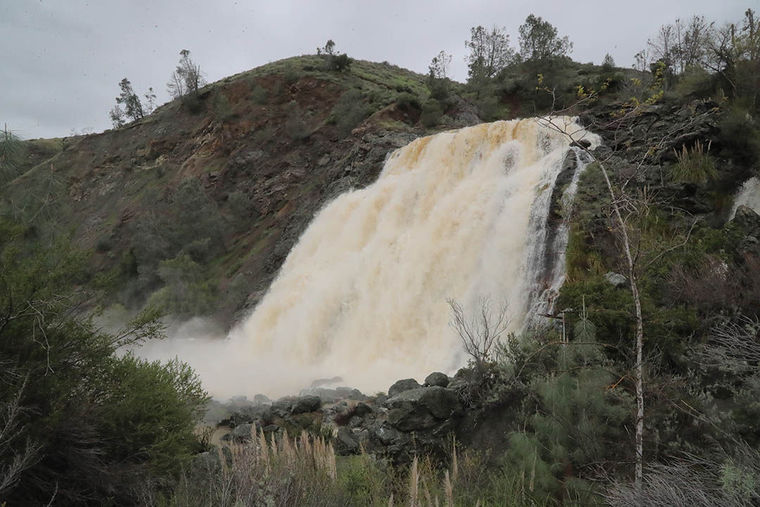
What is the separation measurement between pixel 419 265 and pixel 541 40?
2727 cm

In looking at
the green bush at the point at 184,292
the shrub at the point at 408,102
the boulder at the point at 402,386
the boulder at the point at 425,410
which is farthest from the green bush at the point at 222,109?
the boulder at the point at 425,410

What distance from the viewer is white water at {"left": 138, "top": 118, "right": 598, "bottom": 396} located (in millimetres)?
11930

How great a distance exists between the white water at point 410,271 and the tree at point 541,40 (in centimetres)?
1858

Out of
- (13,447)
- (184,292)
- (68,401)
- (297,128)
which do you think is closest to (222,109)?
(297,128)

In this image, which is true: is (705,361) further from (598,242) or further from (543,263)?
(543,263)

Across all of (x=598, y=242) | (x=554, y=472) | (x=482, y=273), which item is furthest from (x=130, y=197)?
(x=554, y=472)

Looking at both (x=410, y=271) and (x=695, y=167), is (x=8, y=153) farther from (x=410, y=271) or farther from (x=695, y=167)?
(x=695, y=167)

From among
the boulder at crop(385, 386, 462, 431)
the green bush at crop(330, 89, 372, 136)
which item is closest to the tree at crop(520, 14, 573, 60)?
the green bush at crop(330, 89, 372, 136)

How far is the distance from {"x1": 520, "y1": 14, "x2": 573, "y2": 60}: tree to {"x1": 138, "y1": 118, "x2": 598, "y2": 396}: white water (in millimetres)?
18575

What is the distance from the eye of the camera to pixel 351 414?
340 inches

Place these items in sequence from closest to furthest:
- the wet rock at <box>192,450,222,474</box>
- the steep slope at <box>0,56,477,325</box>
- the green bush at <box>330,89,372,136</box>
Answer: the wet rock at <box>192,450,222,474</box> → the steep slope at <box>0,56,477,325</box> → the green bush at <box>330,89,372,136</box>

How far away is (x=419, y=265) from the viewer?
46.5ft

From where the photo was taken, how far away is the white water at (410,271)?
11930mm

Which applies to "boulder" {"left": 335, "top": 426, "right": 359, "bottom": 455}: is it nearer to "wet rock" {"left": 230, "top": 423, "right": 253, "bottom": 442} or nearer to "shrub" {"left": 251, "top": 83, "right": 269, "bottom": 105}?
"wet rock" {"left": 230, "top": 423, "right": 253, "bottom": 442}
